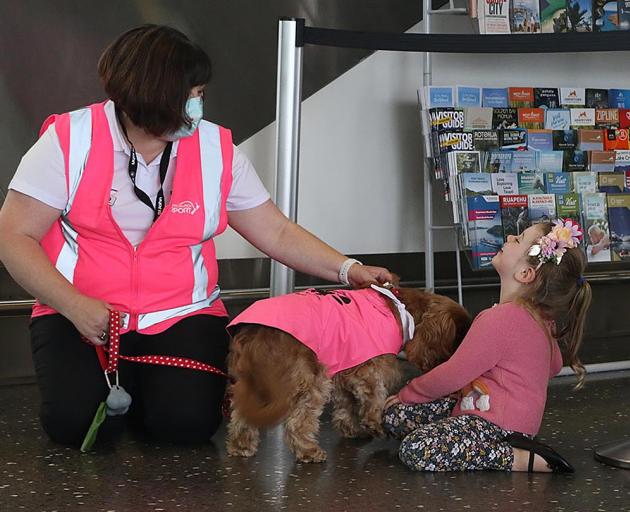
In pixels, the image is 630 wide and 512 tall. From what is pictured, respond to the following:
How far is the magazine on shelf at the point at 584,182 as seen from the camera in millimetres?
3850

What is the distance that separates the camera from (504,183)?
149 inches

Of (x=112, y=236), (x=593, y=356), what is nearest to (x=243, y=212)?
(x=112, y=236)

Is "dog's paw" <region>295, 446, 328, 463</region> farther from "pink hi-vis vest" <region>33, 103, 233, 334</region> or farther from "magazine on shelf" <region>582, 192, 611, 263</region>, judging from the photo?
"magazine on shelf" <region>582, 192, 611, 263</region>

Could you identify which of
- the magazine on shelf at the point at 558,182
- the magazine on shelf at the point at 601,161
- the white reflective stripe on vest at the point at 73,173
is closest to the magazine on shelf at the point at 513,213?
the magazine on shelf at the point at 558,182

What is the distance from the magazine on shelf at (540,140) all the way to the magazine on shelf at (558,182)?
12 cm

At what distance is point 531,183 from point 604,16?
79 cm

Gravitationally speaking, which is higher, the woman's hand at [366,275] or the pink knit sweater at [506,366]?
the woman's hand at [366,275]

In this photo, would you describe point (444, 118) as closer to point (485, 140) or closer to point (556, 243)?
point (485, 140)

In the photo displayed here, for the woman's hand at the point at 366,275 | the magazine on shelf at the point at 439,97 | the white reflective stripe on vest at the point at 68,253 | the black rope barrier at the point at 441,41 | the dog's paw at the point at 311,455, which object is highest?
the black rope barrier at the point at 441,41

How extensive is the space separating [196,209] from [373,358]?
1.95 feet

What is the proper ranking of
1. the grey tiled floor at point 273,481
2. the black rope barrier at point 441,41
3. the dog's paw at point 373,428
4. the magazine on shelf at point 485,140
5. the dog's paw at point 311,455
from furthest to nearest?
the magazine on shelf at point 485,140, the black rope barrier at point 441,41, the dog's paw at point 373,428, the dog's paw at point 311,455, the grey tiled floor at point 273,481

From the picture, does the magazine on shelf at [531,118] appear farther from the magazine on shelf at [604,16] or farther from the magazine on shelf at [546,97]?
the magazine on shelf at [604,16]

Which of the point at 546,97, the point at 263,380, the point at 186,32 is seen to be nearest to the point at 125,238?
the point at 263,380

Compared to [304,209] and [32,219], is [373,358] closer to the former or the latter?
[32,219]
